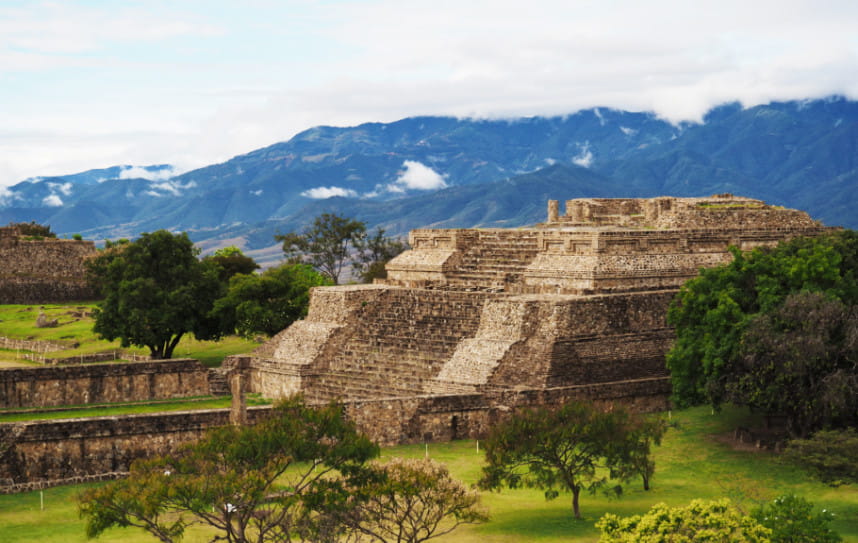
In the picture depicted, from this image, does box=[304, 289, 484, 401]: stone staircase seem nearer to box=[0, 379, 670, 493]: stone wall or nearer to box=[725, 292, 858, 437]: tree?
box=[0, 379, 670, 493]: stone wall

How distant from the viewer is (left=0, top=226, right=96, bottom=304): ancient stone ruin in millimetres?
62688

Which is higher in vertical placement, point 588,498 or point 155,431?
point 155,431

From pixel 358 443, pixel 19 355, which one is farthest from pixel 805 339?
pixel 19 355

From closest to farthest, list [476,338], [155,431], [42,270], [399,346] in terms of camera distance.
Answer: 1. [155,431]
2. [476,338]
3. [399,346]
4. [42,270]

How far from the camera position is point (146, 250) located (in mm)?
40500

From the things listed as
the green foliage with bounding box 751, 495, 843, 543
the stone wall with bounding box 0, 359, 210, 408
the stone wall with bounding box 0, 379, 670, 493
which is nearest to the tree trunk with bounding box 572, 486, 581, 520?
the stone wall with bounding box 0, 379, 670, 493

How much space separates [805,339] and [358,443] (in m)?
10.3

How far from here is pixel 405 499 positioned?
19.7 meters

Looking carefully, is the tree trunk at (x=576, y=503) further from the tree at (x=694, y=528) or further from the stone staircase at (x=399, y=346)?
the stone staircase at (x=399, y=346)

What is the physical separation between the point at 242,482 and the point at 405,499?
338 centimetres

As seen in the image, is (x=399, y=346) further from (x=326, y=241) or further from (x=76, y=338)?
(x=326, y=241)

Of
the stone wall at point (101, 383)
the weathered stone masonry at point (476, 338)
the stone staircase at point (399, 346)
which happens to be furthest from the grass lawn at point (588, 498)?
the stone wall at point (101, 383)

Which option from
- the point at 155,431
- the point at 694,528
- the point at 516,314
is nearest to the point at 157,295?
the point at 516,314

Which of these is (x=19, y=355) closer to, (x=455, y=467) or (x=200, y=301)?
(x=200, y=301)
